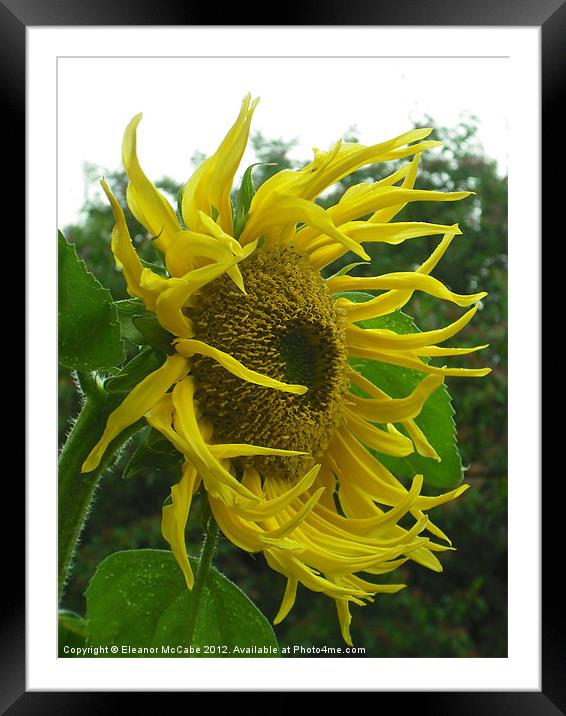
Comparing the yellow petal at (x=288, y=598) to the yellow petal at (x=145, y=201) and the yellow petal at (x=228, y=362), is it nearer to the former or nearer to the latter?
the yellow petal at (x=228, y=362)

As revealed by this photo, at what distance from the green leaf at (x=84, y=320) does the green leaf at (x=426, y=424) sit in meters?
0.28

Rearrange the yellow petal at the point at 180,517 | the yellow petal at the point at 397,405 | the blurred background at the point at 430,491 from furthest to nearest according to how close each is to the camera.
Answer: the blurred background at the point at 430,491 < the yellow petal at the point at 397,405 < the yellow petal at the point at 180,517

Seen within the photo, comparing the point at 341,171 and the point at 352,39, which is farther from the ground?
the point at 352,39

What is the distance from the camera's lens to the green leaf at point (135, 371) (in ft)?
2.21

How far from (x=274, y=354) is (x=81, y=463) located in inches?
7.5

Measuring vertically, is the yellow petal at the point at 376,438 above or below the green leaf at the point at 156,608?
above

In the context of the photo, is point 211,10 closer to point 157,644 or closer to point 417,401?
point 417,401

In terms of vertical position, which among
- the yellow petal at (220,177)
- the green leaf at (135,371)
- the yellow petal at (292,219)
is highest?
the yellow petal at (220,177)

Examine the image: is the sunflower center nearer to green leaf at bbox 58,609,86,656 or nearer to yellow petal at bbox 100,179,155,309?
yellow petal at bbox 100,179,155,309

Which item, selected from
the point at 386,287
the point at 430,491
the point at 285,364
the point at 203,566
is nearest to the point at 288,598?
the point at 203,566

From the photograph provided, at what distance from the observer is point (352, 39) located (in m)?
0.86

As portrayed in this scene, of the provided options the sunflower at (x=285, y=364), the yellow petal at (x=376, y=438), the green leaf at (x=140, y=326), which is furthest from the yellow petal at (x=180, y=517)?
the yellow petal at (x=376, y=438)
